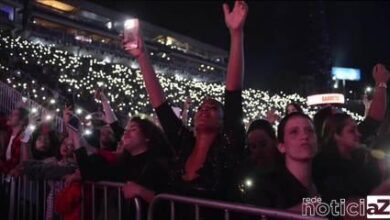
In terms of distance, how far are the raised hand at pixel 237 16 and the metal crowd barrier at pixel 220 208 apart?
4.12 ft

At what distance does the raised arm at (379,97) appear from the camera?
198 inches

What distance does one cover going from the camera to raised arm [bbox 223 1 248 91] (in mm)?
3574

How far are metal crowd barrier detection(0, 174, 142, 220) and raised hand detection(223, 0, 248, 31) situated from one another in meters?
1.70

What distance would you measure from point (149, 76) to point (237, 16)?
3.36ft

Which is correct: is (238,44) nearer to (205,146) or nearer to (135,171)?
(205,146)

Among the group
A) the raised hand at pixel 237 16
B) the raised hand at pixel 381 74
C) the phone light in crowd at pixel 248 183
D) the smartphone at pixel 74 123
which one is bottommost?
the phone light in crowd at pixel 248 183

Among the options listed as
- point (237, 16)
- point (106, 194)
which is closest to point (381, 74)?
point (237, 16)

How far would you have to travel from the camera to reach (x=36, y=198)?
218 inches

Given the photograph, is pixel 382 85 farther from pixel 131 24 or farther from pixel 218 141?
pixel 131 24

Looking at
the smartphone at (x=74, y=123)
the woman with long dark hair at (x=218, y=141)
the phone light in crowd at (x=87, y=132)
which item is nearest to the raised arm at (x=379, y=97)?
the woman with long dark hair at (x=218, y=141)

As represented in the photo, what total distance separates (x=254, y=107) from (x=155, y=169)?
29.7m

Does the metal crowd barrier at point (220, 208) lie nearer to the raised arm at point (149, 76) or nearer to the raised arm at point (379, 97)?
the raised arm at point (149, 76)

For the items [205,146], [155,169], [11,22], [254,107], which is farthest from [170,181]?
[254,107]

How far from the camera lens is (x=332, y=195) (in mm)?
2906
